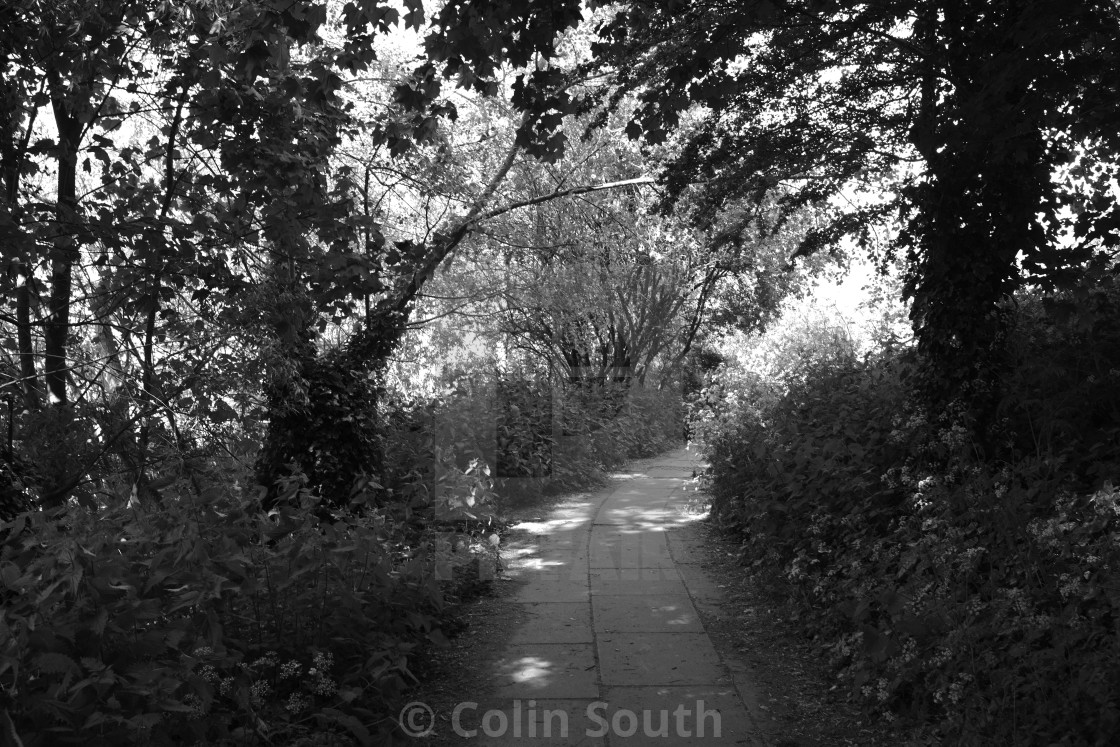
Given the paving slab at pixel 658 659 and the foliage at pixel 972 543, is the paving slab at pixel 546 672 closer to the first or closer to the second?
the paving slab at pixel 658 659

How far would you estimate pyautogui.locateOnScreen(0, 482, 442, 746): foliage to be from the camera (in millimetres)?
3133

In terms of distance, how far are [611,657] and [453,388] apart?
258 inches

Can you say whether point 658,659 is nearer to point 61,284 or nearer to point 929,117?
point 929,117

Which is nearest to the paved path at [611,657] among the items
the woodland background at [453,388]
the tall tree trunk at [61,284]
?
the woodland background at [453,388]

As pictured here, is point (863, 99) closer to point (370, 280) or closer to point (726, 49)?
point (726, 49)

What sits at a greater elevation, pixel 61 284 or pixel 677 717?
pixel 61 284

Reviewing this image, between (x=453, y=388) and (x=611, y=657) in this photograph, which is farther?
(x=453, y=388)

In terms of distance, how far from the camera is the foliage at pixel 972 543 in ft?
11.9

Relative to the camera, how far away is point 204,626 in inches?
157

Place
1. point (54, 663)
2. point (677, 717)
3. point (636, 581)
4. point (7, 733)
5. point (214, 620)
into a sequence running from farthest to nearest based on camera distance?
point (636, 581) < point (677, 717) < point (214, 620) < point (54, 663) < point (7, 733)

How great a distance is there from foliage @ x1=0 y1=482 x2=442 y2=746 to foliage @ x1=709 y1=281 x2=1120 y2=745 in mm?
2472

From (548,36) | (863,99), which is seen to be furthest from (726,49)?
(863,99)

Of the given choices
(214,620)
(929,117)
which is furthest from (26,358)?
(929,117)

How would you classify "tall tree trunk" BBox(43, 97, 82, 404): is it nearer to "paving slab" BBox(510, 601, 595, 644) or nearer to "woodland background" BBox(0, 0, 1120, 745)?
"woodland background" BBox(0, 0, 1120, 745)
